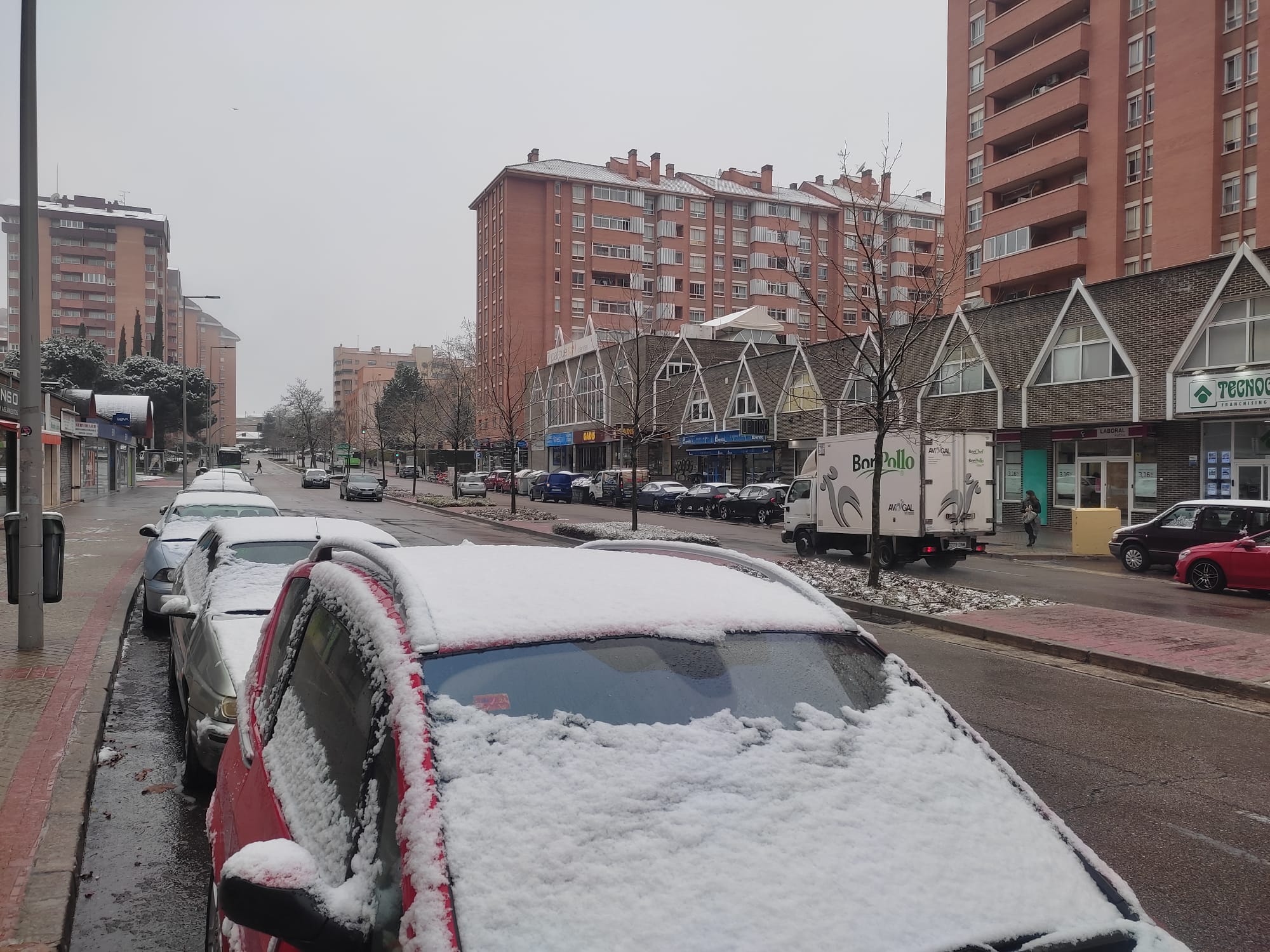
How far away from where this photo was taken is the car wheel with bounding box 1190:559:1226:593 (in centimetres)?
1611

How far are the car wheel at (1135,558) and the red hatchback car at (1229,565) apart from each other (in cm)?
295

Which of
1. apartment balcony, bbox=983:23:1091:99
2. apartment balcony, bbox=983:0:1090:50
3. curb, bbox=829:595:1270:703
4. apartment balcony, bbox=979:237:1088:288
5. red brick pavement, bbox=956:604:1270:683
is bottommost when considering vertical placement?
curb, bbox=829:595:1270:703

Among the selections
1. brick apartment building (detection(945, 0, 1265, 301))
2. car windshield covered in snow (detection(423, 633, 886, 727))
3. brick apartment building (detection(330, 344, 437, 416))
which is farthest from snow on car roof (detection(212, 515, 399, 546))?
brick apartment building (detection(330, 344, 437, 416))

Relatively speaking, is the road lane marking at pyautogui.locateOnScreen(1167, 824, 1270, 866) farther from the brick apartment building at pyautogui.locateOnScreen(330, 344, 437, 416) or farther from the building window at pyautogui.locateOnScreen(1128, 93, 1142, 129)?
the brick apartment building at pyautogui.locateOnScreen(330, 344, 437, 416)

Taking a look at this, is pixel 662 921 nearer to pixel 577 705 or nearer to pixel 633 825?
pixel 633 825

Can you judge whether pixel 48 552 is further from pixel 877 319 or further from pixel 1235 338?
pixel 1235 338

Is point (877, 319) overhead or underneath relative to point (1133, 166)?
underneath

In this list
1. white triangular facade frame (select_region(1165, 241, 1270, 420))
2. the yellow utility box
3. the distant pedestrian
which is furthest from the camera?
the distant pedestrian

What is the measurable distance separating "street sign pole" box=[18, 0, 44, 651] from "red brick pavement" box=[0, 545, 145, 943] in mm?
593

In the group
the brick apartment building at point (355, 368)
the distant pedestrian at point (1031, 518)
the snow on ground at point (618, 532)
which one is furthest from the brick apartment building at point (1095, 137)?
the brick apartment building at point (355, 368)

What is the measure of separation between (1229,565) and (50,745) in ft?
55.8

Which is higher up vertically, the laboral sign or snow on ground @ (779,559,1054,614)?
the laboral sign

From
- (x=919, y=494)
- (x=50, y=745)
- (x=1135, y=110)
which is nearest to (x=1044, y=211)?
(x=1135, y=110)

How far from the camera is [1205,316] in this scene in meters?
25.8
